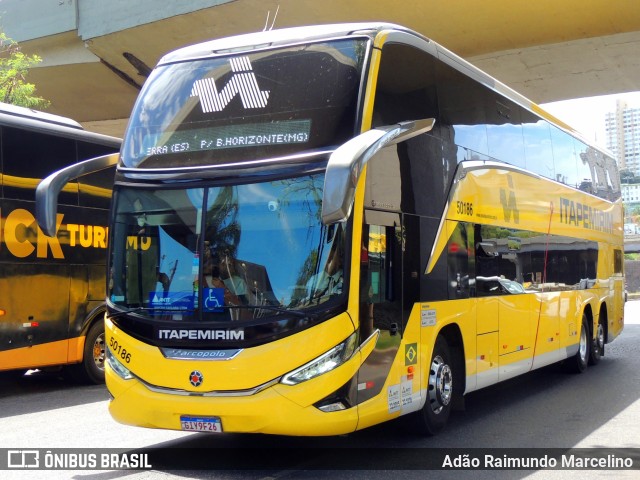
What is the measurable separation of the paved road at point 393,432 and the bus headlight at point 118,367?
32.4 inches

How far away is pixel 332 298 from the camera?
21.8ft

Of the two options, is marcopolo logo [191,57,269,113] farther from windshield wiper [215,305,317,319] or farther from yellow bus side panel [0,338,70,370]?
yellow bus side panel [0,338,70,370]

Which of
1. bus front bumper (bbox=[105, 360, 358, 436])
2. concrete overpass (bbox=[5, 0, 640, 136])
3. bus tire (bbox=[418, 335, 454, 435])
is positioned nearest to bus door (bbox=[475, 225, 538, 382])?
bus tire (bbox=[418, 335, 454, 435])

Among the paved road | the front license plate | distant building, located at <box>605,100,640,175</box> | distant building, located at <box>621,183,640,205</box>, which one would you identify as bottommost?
the paved road

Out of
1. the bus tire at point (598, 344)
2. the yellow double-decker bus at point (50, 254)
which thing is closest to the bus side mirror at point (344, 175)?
the yellow double-decker bus at point (50, 254)

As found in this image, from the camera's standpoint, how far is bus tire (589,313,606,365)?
1527 centimetres

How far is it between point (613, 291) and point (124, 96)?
17.4 metres

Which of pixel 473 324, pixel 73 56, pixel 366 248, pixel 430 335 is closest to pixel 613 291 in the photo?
pixel 473 324

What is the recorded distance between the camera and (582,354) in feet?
47.7

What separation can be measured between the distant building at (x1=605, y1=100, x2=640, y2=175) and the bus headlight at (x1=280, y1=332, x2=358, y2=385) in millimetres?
163681

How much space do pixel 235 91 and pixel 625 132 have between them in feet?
555

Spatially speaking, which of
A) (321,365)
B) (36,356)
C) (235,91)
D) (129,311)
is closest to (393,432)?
(321,365)

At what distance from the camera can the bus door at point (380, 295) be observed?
696 cm

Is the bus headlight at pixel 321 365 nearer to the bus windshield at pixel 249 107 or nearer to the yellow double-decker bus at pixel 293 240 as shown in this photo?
the yellow double-decker bus at pixel 293 240
